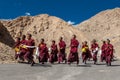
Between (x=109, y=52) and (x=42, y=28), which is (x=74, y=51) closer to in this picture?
(x=109, y=52)

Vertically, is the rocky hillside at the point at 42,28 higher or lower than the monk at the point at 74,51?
higher

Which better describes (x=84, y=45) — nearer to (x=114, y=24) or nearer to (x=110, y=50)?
(x=110, y=50)

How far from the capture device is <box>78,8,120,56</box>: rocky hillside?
106 meters

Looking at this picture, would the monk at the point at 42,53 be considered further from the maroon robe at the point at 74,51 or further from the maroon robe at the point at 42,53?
the maroon robe at the point at 74,51

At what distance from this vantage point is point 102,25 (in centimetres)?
11356

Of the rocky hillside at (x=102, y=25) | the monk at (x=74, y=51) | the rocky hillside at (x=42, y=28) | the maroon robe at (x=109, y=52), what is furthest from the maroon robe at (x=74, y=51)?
the rocky hillside at (x=102, y=25)

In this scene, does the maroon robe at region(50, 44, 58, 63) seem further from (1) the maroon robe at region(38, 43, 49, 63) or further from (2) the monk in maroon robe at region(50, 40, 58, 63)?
(1) the maroon robe at region(38, 43, 49, 63)

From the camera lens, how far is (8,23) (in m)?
73.4

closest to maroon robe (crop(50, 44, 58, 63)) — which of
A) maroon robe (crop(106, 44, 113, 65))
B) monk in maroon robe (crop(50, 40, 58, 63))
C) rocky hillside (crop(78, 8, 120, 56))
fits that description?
monk in maroon robe (crop(50, 40, 58, 63))

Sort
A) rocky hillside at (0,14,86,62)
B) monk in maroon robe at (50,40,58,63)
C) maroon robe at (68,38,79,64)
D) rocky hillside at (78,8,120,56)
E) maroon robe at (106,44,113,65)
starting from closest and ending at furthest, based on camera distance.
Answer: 1. maroon robe at (68,38,79,64)
2. maroon robe at (106,44,113,65)
3. monk in maroon robe at (50,40,58,63)
4. rocky hillside at (0,14,86,62)
5. rocky hillside at (78,8,120,56)

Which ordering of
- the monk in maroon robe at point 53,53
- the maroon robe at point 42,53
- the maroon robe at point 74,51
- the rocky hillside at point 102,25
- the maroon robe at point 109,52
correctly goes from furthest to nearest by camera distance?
the rocky hillside at point 102,25 → the monk in maroon robe at point 53,53 → the maroon robe at point 109,52 → the maroon robe at point 42,53 → the maroon robe at point 74,51

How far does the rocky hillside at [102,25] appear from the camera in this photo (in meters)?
106

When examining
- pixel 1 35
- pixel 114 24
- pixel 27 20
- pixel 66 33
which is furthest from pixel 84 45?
pixel 114 24

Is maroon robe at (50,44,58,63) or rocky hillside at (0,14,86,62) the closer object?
maroon robe at (50,44,58,63)
